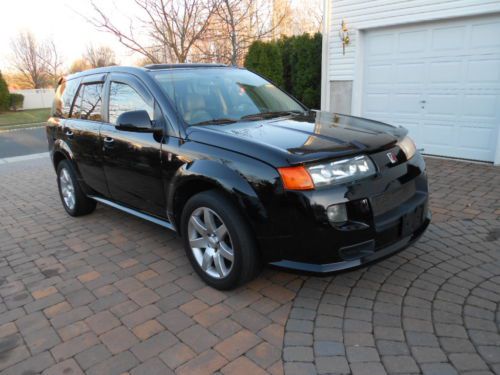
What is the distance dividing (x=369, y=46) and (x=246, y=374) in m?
7.73

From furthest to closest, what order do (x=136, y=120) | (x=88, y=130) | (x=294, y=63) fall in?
(x=294, y=63), (x=88, y=130), (x=136, y=120)

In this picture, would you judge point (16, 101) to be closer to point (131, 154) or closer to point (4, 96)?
point (4, 96)

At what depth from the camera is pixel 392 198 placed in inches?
113

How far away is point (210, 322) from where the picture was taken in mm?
2873

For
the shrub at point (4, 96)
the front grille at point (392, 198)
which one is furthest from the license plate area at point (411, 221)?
the shrub at point (4, 96)

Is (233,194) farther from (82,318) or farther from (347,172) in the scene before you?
(82,318)

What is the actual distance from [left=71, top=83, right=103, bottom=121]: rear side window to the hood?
1.69 metres

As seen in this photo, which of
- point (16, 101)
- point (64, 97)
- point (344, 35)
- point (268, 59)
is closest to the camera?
point (64, 97)

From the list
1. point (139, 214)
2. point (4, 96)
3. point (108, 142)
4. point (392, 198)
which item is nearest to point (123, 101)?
point (108, 142)

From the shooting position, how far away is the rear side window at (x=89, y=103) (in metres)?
4.41

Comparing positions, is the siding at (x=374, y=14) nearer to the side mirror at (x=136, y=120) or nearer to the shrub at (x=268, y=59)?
the shrub at (x=268, y=59)

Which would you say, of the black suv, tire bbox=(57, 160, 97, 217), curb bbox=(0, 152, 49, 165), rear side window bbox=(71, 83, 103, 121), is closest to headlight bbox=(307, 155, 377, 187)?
the black suv

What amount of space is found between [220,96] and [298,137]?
1141mm

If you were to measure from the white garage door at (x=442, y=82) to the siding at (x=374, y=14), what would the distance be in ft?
0.66
